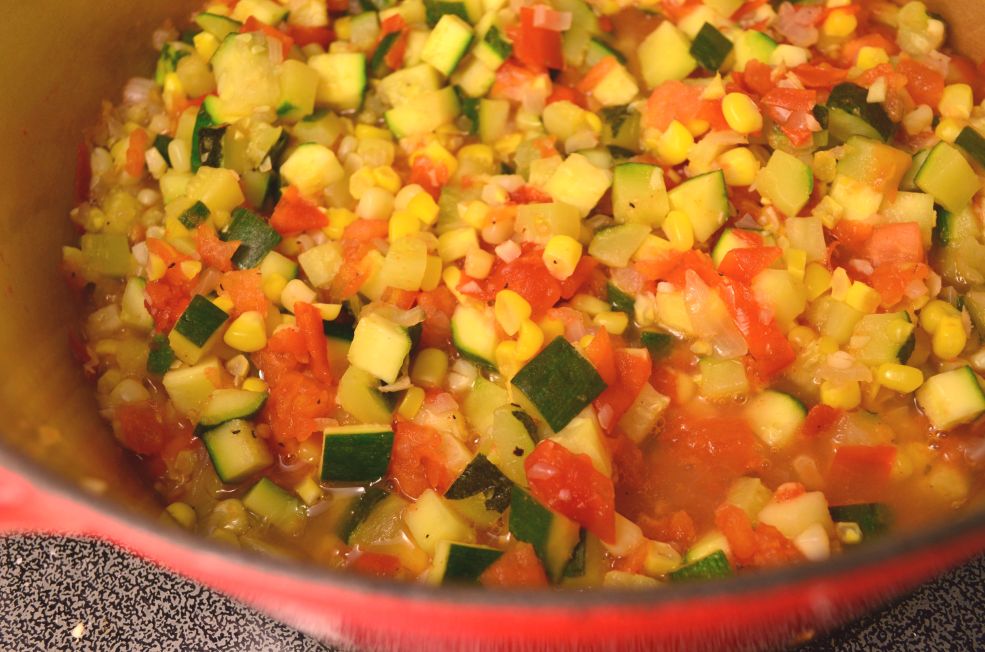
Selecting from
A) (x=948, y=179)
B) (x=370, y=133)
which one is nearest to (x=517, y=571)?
(x=370, y=133)

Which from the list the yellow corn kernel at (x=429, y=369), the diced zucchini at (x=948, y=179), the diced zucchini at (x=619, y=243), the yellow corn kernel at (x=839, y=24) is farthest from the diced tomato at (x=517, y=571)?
the yellow corn kernel at (x=839, y=24)

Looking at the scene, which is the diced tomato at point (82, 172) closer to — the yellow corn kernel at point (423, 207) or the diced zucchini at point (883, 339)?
the yellow corn kernel at point (423, 207)

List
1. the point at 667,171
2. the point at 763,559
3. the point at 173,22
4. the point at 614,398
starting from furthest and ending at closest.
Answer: the point at 173,22 < the point at 667,171 < the point at 614,398 < the point at 763,559

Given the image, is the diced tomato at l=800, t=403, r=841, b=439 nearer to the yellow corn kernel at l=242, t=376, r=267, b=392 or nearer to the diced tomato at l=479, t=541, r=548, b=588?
the diced tomato at l=479, t=541, r=548, b=588

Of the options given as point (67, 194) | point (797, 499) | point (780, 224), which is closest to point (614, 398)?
point (797, 499)

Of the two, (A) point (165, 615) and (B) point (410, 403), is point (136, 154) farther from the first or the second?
(A) point (165, 615)

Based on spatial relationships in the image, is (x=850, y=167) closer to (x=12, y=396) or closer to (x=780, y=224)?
(x=780, y=224)

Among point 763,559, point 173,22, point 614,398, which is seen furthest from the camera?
point 173,22

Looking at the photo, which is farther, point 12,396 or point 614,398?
point 614,398
